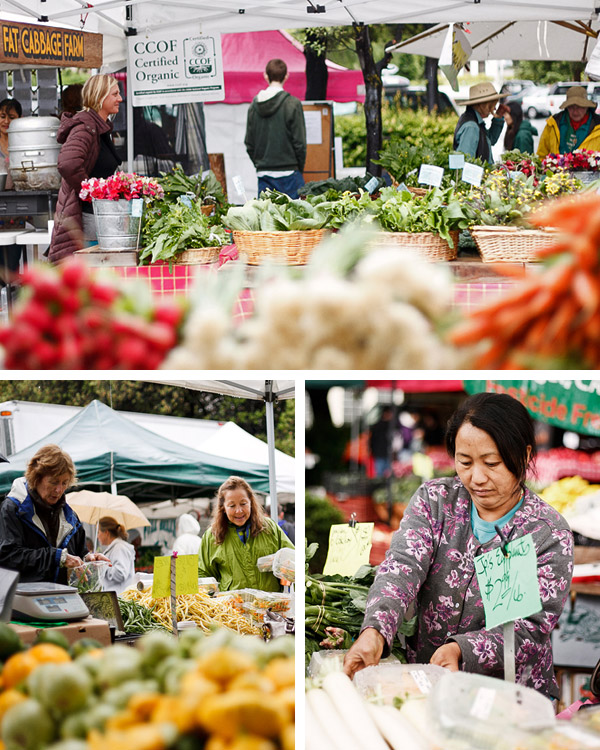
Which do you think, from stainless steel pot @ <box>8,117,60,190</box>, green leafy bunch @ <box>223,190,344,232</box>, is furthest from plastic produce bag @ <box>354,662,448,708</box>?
stainless steel pot @ <box>8,117,60,190</box>

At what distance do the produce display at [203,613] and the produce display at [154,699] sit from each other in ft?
3.26

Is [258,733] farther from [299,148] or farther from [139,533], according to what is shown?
[299,148]

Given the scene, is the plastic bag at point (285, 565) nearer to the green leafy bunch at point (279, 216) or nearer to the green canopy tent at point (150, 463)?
the green leafy bunch at point (279, 216)

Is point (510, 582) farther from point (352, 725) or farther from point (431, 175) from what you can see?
point (431, 175)

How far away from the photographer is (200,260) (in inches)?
141

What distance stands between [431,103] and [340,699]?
13.2 m

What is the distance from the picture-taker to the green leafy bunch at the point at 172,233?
347 centimetres

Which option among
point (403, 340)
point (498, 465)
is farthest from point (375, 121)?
point (403, 340)

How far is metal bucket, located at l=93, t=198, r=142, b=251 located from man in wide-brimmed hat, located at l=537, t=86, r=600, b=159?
14.1 feet

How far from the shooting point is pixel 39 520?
7.42ft

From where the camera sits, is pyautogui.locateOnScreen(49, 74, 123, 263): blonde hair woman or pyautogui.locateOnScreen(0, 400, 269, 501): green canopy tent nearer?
pyautogui.locateOnScreen(49, 74, 123, 263): blonde hair woman

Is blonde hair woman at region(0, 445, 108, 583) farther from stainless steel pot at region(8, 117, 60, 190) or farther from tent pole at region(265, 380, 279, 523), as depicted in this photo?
stainless steel pot at region(8, 117, 60, 190)

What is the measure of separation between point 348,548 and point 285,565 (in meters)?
0.19

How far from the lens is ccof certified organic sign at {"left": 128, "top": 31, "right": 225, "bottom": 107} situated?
577 centimetres
